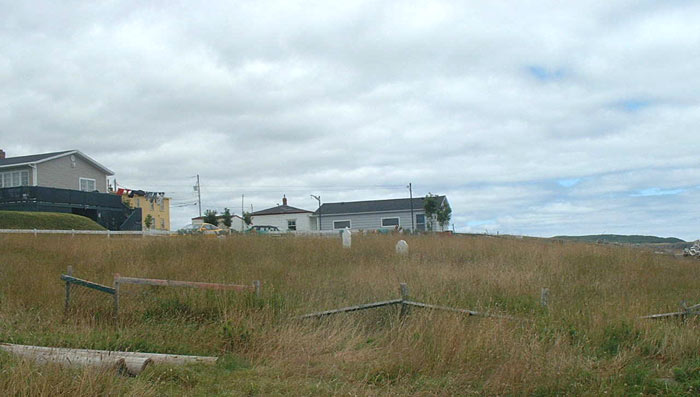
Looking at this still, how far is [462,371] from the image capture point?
23.2ft

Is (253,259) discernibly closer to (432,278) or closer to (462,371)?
(432,278)

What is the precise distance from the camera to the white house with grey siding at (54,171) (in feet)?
116

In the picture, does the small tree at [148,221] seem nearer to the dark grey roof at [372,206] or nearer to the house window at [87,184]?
the house window at [87,184]

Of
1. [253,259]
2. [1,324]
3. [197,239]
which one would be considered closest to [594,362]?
[1,324]

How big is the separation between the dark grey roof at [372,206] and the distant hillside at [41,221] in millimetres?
24803

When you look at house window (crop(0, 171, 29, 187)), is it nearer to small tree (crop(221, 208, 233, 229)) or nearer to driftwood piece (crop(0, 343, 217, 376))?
small tree (crop(221, 208, 233, 229))

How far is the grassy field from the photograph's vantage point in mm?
6531

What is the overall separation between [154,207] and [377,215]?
2106 centimetres

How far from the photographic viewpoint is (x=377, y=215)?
50.2m

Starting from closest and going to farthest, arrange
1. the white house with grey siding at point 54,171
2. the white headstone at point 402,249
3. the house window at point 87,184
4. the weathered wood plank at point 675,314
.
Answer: the weathered wood plank at point 675,314
the white headstone at point 402,249
the white house with grey siding at point 54,171
the house window at point 87,184

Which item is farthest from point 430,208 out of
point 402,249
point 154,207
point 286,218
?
point 402,249

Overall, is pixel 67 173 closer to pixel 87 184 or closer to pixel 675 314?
pixel 87 184

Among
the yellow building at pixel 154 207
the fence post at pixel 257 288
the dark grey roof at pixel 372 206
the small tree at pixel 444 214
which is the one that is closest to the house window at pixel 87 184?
the yellow building at pixel 154 207

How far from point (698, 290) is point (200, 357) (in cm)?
1239
